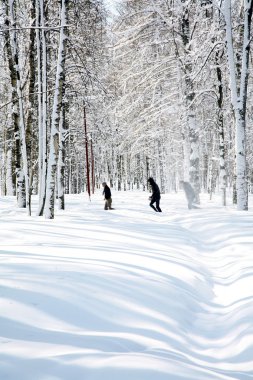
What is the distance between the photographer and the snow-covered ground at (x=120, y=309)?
2.65 metres

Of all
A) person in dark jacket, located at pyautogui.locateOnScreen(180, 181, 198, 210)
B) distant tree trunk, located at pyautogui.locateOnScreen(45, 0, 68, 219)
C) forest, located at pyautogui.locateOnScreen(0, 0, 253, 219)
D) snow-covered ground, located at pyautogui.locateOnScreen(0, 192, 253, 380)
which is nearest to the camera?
snow-covered ground, located at pyautogui.locateOnScreen(0, 192, 253, 380)

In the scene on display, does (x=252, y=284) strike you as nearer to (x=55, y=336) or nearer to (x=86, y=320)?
(x=86, y=320)

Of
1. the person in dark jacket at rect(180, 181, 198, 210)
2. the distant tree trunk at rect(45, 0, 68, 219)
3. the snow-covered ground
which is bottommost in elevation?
the snow-covered ground

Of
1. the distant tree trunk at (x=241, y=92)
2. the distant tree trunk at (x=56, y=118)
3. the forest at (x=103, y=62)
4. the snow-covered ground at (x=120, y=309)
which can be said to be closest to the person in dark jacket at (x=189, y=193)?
the forest at (x=103, y=62)

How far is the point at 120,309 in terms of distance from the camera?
395 cm

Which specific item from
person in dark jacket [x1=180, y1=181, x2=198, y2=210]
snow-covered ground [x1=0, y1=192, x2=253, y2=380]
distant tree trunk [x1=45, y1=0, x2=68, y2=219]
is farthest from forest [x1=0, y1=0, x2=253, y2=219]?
snow-covered ground [x1=0, y1=192, x2=253, y2=380]

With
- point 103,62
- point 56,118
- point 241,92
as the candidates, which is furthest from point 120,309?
point 103,62

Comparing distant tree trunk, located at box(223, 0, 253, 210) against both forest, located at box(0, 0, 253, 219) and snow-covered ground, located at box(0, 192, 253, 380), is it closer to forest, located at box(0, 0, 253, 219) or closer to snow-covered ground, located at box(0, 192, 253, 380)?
forest, located at box(0, 0, 253, 219)

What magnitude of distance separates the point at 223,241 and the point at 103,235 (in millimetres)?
2718

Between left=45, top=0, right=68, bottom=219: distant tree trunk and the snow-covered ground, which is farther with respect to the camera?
left=45, top=0, right=68, bottom=219: distant tree trunk

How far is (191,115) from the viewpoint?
655 inches

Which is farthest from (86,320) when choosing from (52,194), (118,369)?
(52,194)

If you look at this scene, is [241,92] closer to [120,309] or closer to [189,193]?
[189,193]

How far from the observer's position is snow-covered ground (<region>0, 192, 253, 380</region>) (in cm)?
265
